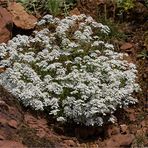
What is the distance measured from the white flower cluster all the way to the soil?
0.52ft

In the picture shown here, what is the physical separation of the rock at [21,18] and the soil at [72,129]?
1.79 m

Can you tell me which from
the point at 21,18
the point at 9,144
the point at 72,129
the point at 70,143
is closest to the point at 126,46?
the point at 21,18

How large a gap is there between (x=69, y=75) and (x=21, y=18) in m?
2.21

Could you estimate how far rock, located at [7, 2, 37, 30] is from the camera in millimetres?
8516

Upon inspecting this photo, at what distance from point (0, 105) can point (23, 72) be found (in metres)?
0.73

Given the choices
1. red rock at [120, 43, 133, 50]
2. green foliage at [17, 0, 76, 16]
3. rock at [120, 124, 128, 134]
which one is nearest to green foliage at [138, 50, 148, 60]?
red rock at [120, 43, 133, 50]

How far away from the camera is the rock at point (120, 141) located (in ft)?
21.1

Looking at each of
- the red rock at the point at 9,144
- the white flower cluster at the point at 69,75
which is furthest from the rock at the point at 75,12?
the red rock at the point at 9,144

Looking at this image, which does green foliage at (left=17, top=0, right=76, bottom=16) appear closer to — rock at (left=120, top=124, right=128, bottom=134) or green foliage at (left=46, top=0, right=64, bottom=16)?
green foliage at (left=46, top=0, right=64, bottom=16)

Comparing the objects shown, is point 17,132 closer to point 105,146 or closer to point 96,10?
point 105,146

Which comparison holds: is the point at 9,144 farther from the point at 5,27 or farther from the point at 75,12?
the point at 75,12

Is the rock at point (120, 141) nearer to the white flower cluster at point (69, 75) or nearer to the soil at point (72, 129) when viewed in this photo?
the soil at point (72, 129)

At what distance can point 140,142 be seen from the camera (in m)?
6.73

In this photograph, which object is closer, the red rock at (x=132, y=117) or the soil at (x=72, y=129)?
the soil at (x=72, y=129)
